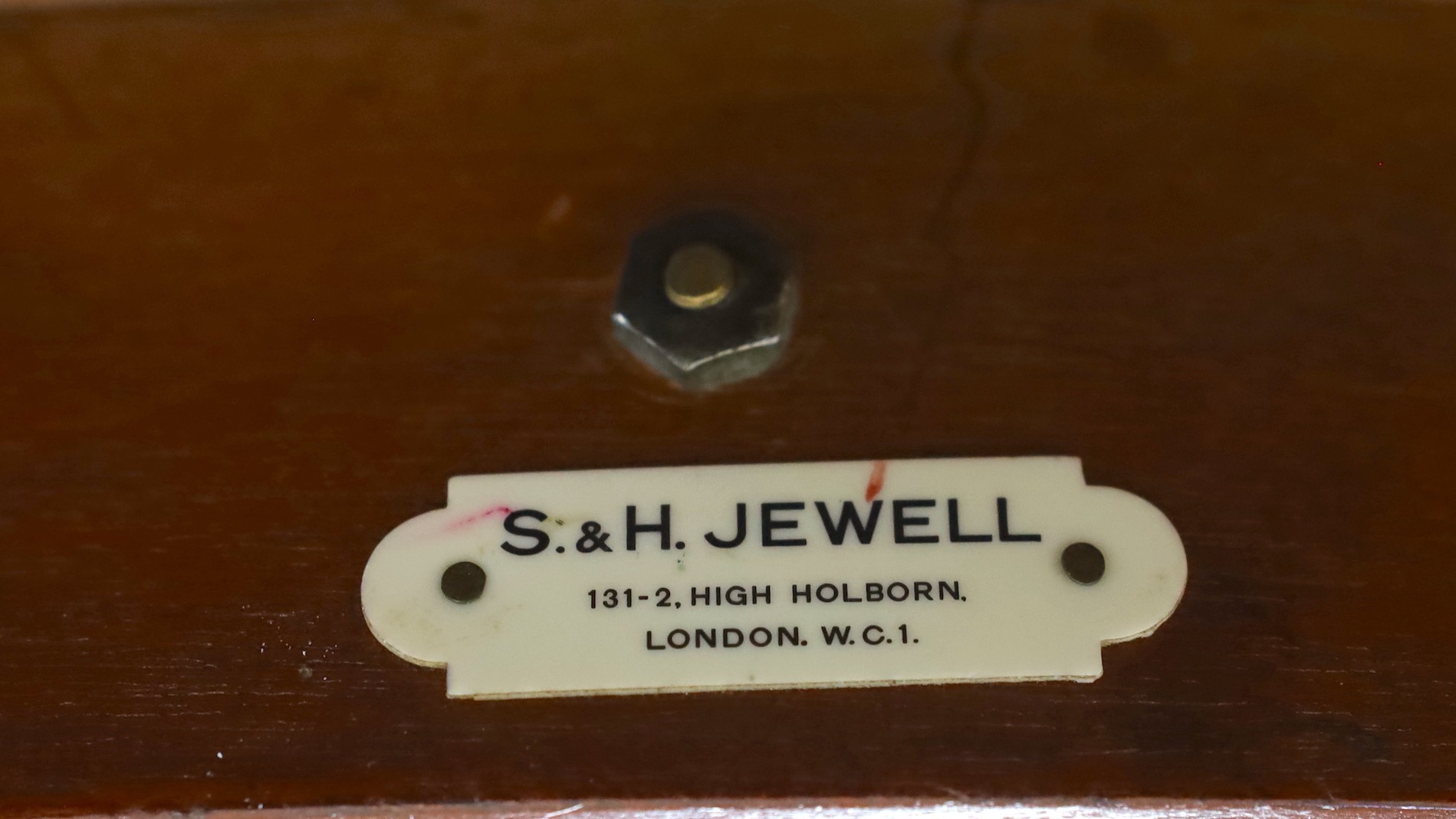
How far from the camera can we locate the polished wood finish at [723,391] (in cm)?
47

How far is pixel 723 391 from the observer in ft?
1.75

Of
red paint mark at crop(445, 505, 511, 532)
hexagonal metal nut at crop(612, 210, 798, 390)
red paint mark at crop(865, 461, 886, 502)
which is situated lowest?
red paint mark at crop(445, 505, 511, 532)

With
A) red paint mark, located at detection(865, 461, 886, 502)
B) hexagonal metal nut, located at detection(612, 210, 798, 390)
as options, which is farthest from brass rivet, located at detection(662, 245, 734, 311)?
red paint mark, located at detection(865, 461, 886, 502)

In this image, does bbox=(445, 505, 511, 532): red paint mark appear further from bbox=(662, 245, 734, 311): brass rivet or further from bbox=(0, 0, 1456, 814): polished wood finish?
bbox=(662, 245, 734, 311): brass rivet

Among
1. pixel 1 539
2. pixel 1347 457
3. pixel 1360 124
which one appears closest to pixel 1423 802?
pixel 1347 457

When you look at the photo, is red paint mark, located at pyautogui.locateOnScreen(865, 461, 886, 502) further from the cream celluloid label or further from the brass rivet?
the brass rivet

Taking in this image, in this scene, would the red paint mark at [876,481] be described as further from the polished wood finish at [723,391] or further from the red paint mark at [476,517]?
the red paint mark at [476,517]

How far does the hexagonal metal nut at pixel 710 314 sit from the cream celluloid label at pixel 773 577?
0.05 meters

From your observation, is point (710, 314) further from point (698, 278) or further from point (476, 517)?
point (476, 517)

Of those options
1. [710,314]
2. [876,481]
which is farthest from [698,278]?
[876,481]

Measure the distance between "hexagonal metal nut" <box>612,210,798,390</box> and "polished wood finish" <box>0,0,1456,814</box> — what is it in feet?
0.04

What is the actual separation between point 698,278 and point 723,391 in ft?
0.19

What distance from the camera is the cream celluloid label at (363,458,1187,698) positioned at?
48cm

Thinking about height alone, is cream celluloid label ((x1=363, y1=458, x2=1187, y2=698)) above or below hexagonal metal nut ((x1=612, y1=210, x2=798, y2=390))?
below
